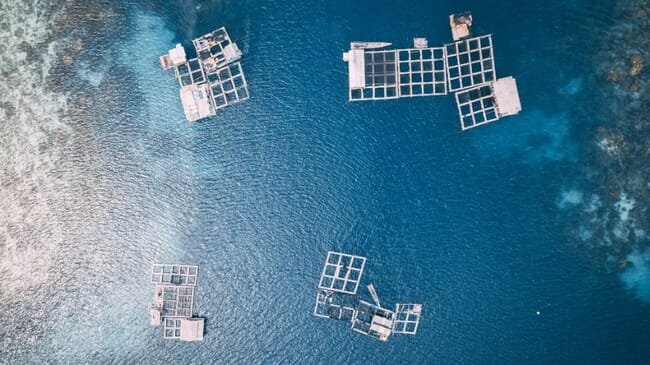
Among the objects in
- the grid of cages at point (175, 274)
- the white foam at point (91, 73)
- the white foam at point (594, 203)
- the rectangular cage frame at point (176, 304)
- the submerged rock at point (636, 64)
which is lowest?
the rectangular cage frame at point (176, 304)

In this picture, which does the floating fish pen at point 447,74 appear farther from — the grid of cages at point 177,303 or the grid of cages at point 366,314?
the grid of cages at point 177,303

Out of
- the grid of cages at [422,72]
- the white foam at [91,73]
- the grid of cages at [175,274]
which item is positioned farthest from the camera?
the white foam at [91,73]

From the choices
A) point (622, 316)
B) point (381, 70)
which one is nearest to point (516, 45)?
point (381, 70)

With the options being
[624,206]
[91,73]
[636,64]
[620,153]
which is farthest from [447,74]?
[91,73]

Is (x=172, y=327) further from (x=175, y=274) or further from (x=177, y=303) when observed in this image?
(x=175, y=274)

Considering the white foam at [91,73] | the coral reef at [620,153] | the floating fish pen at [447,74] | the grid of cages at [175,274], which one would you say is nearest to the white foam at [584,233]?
the coral reef at [620,153]

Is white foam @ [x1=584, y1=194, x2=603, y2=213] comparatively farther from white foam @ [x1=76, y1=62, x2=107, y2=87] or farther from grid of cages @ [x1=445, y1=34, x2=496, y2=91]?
white foam @ [x1=76, y1=62, x2=107, y2=87]

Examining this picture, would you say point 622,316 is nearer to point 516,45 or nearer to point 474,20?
point 516,45
